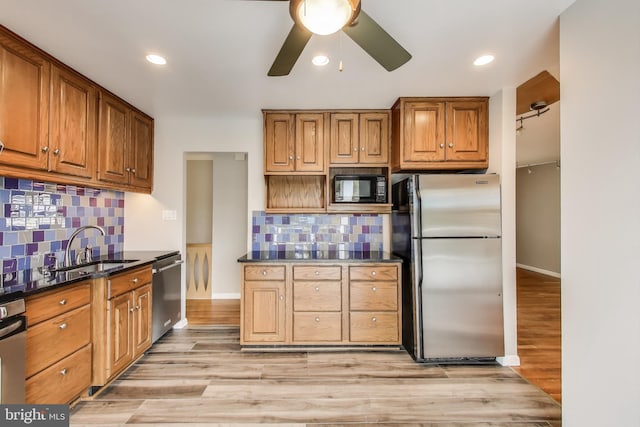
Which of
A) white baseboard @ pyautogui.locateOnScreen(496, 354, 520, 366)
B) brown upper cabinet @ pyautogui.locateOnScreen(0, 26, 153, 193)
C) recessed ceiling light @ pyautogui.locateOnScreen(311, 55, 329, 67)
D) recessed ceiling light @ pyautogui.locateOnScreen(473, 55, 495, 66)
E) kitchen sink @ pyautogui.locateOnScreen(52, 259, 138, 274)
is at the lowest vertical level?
white baseboard @ pyautogui.locateOnScreen(496, 354, 520, 366)

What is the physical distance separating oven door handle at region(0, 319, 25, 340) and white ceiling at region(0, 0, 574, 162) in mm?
1615

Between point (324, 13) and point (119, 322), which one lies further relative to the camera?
point (119, 322)

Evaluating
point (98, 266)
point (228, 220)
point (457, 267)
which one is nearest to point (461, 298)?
point (457, 267)

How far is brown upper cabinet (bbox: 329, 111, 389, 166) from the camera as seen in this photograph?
304 cm

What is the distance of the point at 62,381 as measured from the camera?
181cm

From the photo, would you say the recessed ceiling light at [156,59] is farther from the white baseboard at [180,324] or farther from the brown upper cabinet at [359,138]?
the white baseboard at [180,324]

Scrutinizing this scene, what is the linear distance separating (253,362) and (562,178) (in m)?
2.62

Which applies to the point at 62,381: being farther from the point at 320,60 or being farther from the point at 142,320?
the point at 320,60

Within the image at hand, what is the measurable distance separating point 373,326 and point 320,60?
7.53ft

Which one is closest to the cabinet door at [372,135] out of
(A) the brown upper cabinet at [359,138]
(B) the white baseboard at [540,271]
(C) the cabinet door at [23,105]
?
(A) the brown upper cabinet at [359,138]

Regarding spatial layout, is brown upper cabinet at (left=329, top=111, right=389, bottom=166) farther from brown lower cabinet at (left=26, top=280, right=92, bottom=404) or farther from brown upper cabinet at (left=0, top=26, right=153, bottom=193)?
brown lower cabinet at (left=26, top=280, right=92, bottom=404)

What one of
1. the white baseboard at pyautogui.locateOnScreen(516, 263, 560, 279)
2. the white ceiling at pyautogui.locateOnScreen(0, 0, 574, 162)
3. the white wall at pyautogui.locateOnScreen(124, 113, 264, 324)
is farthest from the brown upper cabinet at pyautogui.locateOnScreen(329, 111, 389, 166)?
the white baseboard at pyautogui.locateOnScreen(516, 263, 560, 279)

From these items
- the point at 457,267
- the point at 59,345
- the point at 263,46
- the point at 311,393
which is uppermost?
the point at 263,46

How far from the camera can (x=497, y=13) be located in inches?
62.7
